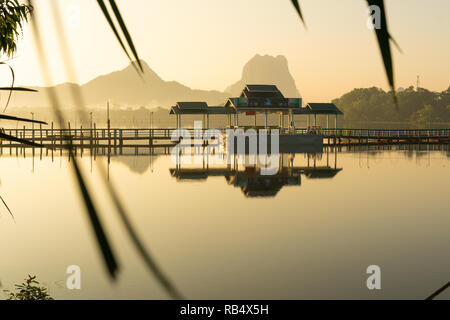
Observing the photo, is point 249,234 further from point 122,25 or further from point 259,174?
point 122,25

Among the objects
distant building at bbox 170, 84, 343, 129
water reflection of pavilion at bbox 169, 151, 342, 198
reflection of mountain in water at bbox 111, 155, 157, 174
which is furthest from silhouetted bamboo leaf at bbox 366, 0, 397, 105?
distant building at bbox 170, 84, 343, 129

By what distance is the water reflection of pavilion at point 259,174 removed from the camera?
75.9ft

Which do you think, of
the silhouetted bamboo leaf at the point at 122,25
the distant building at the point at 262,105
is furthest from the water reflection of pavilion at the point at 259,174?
the silhouetted bamboo leaf at the point at 122,25

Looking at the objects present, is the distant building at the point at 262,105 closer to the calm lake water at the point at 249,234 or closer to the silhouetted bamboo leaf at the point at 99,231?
the calm lake water at the point at 249,234

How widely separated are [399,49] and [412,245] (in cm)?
1310

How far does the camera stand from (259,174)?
27375 millimetres

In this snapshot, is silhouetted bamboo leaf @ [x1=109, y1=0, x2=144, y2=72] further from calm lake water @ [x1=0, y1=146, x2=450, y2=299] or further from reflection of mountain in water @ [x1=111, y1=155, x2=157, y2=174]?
reflection of mountain in water @ [x1=111, y1=155, x2=157, y2=174]

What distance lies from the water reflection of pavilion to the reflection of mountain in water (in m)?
2.22

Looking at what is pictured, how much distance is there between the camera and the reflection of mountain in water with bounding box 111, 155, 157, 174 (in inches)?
1230

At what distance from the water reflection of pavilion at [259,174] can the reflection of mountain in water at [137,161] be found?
222cm

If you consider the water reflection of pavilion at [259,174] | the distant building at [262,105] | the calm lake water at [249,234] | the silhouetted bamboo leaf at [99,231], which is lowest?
the calm lake water at [249,234]
